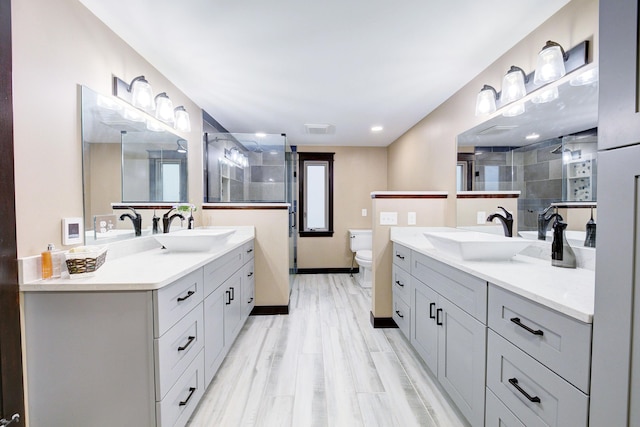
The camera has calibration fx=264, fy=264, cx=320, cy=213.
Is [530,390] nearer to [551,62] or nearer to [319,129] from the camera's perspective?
[551,62]

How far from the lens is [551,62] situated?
1.46m

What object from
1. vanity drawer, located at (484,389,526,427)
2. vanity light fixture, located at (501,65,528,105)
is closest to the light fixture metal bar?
vanity light fixture, located at (501,65,528,105)

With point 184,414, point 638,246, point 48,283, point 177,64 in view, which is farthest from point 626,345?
point 177,64

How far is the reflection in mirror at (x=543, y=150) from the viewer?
4.48 ft

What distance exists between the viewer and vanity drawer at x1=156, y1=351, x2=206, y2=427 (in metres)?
1.14

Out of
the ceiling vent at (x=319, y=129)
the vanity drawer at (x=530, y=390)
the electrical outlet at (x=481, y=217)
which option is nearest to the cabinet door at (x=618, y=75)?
the vanity drawer at (x=530, y=390)

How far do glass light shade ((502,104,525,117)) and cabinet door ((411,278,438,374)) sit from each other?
135 centimetres

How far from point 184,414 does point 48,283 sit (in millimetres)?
876

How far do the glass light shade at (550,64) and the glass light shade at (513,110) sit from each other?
261 mm

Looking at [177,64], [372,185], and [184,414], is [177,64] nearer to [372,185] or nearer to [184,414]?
[184,414]

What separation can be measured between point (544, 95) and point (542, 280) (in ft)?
3.86

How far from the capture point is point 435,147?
2.91 metres

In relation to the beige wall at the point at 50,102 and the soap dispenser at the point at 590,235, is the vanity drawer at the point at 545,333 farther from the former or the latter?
the beige wall at the point at 50,102

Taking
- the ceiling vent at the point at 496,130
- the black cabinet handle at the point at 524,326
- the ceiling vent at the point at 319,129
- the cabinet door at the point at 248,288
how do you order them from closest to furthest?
1. the black cabinet handle at the point at 524,326
2. the ceiling vent at the point at 496,130
3. the cabinet door at the point at 248,288
4. the ceiling vent at the point at 319,129
